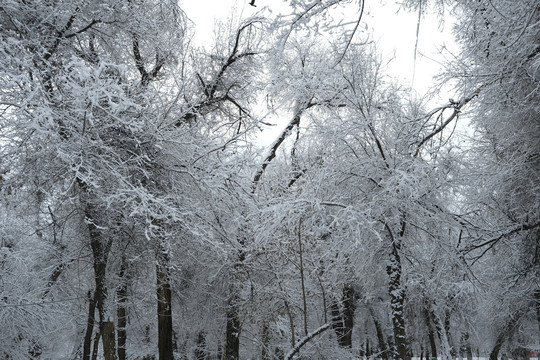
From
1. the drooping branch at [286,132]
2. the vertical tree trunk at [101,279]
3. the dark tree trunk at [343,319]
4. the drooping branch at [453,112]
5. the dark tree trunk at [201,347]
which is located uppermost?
the drooping branch at [286,132]

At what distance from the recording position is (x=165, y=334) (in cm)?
891

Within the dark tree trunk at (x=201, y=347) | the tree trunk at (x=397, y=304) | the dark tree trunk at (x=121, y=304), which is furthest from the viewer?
the dark tree trunk at (x=201, y=347)

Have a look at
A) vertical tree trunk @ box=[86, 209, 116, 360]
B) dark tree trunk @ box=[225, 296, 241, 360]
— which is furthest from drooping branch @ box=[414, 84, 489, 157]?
vertical tree trunk @ box=[86, 209, 116, 360]

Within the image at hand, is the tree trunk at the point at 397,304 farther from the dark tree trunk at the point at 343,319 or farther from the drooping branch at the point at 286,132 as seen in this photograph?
the drooping branch at the point at 286,132

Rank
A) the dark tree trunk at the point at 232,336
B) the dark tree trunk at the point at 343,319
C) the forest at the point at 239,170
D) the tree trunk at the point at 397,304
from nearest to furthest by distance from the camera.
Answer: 1. the forest at the point at 239,170
2. the tree trunk at the point at 397,304
3. the dark tree trunk at the point at 232,336
4. the dark tree trunk at the point at 343,319

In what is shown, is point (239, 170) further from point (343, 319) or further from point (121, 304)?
point (343, 319)

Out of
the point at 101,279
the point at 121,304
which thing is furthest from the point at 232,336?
the point at 101,279

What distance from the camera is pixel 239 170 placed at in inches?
295

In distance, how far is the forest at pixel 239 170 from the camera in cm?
485

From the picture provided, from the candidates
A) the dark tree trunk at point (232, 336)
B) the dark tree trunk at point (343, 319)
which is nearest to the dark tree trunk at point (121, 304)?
the dark tree trunk at point (232, 336)

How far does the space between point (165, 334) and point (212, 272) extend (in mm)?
2012

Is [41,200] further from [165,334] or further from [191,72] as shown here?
[191,72]

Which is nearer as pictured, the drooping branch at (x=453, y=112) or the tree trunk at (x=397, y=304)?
Result: the drooping branch at (x=453, y=112)

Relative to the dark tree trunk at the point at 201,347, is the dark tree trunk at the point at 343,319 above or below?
above
